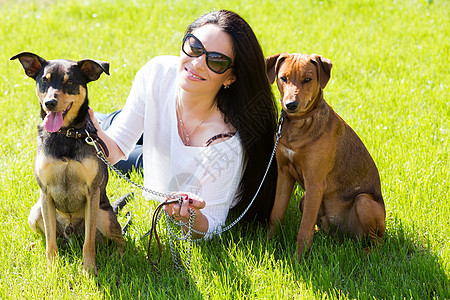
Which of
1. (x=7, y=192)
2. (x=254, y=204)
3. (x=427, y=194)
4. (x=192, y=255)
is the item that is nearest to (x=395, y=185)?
(x=427, y=194)

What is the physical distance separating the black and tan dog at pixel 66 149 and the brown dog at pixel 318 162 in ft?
4.21

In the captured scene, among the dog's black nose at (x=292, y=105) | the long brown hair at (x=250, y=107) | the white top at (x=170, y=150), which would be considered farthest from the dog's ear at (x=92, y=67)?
the dog's black nose at (x=292, y=105)

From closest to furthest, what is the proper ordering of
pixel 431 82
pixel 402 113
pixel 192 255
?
1. pixel 192 255
2. pixel 402 113
3. pixel 431 82

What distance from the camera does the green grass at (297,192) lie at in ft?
11.7

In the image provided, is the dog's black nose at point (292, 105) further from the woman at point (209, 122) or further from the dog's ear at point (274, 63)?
the woman at point (209, 122)

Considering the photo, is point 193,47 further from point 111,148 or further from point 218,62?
point 111,148

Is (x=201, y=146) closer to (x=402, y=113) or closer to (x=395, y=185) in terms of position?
(x=395, y=185)

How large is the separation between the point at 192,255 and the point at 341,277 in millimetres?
1091

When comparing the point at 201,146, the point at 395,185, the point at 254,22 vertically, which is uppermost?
the point at 254,22

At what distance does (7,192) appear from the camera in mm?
Result: 4715

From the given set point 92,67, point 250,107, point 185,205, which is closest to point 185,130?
point 250,107

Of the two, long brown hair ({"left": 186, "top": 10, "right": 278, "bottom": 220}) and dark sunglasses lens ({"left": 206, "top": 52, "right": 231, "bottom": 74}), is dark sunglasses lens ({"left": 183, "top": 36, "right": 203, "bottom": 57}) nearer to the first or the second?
dark sunglasses lens ({"left": 206, "top": 52, "right": 231, "bottom": 74})

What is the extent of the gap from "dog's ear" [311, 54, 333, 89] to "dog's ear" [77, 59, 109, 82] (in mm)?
1407

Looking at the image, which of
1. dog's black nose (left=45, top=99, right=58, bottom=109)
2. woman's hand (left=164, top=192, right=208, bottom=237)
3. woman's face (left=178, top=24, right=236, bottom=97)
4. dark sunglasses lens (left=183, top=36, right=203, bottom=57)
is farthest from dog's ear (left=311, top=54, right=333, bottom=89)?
dog's black nose (left=45, top=99, right=58, bottom=109)
